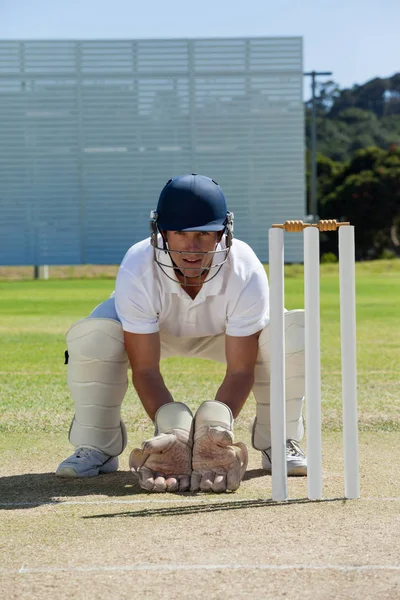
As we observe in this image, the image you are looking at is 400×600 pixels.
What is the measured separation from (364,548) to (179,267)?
1.29m

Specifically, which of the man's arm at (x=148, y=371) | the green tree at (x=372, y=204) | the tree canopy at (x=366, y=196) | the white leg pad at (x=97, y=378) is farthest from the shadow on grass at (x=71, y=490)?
the green tree at (x=372, y=204)

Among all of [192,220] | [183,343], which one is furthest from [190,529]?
[183,343]

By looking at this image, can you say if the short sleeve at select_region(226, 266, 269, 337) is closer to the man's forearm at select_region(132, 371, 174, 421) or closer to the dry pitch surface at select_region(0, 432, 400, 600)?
the man's forearm at select_region(132, 371, 174, 421)

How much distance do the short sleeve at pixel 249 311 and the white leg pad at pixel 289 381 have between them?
0.27ft

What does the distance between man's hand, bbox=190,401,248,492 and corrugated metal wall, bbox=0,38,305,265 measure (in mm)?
25705

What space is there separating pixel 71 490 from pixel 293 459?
2.85ft

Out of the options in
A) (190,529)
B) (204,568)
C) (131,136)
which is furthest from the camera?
(131,136)

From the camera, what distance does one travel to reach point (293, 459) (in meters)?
4.16

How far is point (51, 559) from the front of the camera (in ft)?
9.56

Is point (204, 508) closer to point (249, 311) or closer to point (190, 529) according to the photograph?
point (190, 529)

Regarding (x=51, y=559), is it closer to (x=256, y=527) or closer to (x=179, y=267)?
(x=256, y=527)

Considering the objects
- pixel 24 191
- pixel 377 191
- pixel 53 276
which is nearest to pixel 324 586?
pixel 53 276

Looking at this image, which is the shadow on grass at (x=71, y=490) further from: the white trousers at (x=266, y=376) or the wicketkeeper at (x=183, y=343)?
the white trousers at (x=266, y=376)

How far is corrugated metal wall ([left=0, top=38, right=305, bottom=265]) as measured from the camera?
29.7 meters
